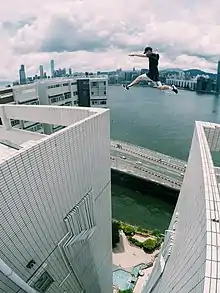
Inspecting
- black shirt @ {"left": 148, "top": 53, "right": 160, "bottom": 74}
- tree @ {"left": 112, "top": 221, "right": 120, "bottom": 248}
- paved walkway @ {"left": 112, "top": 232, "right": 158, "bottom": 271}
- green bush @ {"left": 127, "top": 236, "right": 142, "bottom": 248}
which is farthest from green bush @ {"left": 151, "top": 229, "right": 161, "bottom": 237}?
black shirt @ {"left": 148, "top": 53, "right": 160, "bottom": 74}

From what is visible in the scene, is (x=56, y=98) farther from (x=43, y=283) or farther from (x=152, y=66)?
(x=43, y=283)

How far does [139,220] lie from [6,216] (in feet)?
68.8

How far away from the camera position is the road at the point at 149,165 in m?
32.4

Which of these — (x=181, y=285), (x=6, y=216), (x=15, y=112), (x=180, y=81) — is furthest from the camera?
(x=180, y=81)

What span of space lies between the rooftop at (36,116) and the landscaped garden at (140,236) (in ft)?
37.0

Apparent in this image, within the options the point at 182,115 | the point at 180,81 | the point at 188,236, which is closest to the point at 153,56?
the point at 188,236

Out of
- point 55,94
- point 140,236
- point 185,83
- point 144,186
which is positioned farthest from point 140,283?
point 185,83

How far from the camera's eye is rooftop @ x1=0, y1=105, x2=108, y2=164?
48.5 ft

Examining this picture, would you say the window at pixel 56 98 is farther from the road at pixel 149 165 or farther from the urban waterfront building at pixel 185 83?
the urban waterfront building at pixel 185 83

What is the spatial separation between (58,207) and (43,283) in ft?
10.3

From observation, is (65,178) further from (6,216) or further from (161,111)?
(161,111)

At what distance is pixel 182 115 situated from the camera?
7325 cm

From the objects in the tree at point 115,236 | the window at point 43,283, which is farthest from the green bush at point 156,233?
the window at point 43,283

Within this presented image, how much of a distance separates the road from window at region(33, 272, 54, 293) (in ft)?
72.3
